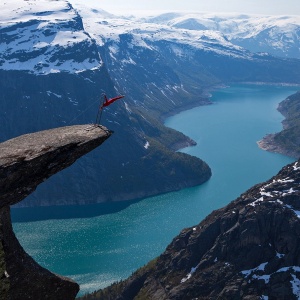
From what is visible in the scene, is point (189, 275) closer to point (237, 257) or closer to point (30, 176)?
point (237, 257)

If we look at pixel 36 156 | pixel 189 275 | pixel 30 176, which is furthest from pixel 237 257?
pixel 36 156

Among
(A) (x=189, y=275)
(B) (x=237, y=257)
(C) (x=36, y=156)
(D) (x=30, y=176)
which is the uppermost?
(C) (x=36, y=156)

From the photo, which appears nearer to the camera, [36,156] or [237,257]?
[36,156]

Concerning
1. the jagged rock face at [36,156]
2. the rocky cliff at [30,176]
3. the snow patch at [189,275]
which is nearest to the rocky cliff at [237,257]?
the snow patch at [189,275]

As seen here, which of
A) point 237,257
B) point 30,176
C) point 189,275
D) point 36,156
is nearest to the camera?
point 36,156

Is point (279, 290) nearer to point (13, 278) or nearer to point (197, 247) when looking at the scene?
point (197, 247)
